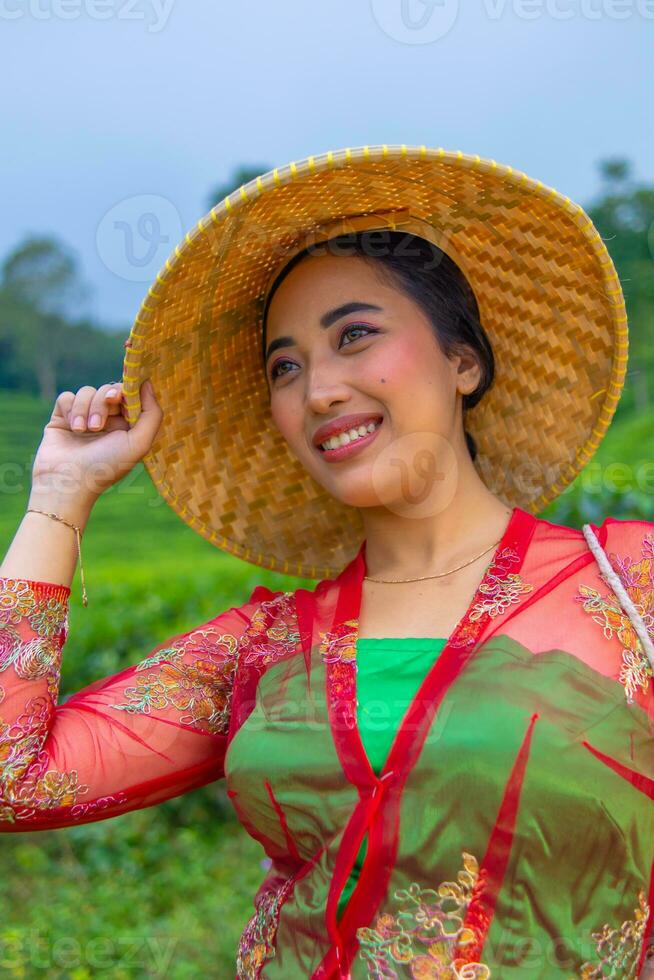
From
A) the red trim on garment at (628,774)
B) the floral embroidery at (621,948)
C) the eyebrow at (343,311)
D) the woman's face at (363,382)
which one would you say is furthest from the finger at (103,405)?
the floral embroidery at (621,948)

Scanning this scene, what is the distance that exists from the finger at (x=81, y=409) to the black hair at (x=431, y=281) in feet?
1.09

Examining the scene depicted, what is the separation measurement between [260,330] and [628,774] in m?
1.02

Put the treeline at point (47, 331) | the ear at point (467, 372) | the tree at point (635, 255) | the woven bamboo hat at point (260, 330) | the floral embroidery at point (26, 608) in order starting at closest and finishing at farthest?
1. the floral embroidery at point (26, 608)
2. the woven bamboo hat at point (260, 330)
3. the ear at point (467, 372)
4. the treeline at point (47, 331)
5. the tree at point (635, 255)

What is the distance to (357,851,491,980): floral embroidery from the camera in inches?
50.8

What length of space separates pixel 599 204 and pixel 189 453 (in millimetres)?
7184

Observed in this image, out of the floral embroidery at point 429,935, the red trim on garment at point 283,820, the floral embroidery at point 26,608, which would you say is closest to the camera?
the floral embroidery at point 429,935

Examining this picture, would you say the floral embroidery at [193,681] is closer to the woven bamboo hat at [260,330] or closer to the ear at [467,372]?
the woven bamboo hat at [260,330]

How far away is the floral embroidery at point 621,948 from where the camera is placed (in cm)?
131

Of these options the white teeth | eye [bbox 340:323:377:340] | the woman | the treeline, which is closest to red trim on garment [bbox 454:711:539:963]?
the woman

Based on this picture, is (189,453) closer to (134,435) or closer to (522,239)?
(134,435)

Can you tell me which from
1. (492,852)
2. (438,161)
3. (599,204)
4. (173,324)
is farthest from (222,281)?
(599,204)

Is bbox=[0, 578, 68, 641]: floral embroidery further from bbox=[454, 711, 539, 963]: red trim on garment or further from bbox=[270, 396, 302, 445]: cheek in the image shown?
bbox=[454, 711, 539, 963]: red trim on garment

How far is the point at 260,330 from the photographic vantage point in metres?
1.96

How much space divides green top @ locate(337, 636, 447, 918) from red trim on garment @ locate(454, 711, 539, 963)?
15cm
